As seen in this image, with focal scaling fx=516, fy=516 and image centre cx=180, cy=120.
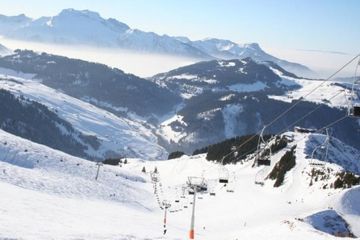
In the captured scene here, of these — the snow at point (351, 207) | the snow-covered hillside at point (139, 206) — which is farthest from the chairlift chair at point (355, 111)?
the snow at point (351, 207)

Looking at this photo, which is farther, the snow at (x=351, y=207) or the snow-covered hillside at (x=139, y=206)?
the snow at (x=351, y=207)

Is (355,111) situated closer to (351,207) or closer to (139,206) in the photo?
(351,207)

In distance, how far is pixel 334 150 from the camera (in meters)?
161

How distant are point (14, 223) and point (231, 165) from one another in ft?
411

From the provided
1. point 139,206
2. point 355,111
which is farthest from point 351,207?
point 355,111

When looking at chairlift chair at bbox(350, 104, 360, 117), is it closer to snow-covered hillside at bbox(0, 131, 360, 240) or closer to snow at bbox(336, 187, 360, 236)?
snow-covered hillside at bbox(0, 131, 360, 240)

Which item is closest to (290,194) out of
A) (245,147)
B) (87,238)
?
(87,238)

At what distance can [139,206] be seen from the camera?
80.8 m

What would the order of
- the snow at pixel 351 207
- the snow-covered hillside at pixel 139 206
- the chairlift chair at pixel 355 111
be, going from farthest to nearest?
the snow at pixel 351 207
the snow-covered hillside at pixel 139 206
the chairlift chair at pixel 355 111

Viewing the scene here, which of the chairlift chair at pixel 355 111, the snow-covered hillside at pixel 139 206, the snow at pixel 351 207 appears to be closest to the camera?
the chairlift chair at pixel 355 111

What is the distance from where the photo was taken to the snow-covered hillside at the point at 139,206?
3928 centimetres

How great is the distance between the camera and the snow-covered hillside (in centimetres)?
3928

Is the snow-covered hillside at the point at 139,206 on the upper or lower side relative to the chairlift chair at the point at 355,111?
lower

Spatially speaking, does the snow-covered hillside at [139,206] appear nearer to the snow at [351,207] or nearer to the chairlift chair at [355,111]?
the snow at [351,207]
